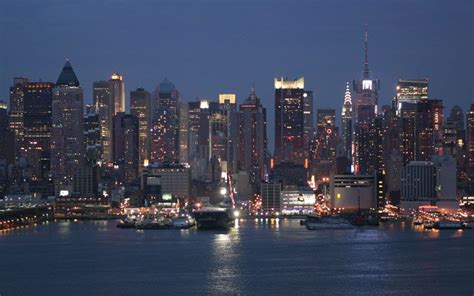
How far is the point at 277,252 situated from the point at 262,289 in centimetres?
1550

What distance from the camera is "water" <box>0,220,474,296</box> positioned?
4241cm

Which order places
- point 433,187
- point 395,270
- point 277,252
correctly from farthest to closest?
point 433,187
point 277,252
point 395,270

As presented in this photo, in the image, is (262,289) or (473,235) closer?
(262,289)

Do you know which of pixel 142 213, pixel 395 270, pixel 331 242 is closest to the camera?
pixel 395 270

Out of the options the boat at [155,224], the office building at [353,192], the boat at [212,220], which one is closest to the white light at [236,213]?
the office building at [353,192]

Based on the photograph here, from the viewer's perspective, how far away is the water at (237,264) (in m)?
42.4

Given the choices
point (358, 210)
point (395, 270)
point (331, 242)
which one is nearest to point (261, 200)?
point (358, 210)

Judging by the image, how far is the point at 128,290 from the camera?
137 ft

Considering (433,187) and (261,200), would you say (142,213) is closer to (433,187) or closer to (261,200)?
(261,200)

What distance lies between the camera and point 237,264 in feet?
166

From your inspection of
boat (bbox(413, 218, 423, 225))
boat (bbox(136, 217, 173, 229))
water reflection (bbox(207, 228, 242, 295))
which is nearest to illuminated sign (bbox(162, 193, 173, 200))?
boat (bbox(136, 217, 173, 229))

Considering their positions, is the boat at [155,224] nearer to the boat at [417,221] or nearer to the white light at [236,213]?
the white light at [236,213]

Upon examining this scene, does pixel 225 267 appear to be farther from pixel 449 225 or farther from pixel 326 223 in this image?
pixel 449 225

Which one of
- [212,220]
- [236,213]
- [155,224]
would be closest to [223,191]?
[236,213]
